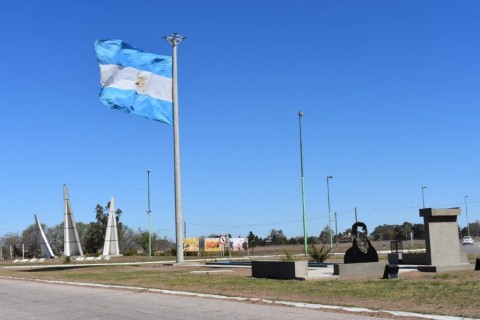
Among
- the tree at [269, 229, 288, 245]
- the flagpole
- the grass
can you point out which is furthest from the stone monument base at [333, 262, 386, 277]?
the tree at [269, 229, 288, 245]

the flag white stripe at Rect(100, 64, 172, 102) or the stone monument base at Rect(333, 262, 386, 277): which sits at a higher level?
the flag white stripe at Rect(100, 64, 172, 102)

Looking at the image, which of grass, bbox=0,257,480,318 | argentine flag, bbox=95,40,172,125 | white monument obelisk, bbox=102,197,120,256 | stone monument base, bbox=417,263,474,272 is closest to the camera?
grass, bbox=0,257,480,318

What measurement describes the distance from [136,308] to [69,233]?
63.1 metres

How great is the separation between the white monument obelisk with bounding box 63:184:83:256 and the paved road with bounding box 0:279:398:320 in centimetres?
5642

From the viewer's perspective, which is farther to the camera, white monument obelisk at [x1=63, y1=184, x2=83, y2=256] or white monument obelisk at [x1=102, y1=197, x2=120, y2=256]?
white monument obelisk at [x1=102, y1=197, x2=120, y2=256]

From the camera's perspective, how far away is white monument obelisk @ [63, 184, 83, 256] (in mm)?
72875

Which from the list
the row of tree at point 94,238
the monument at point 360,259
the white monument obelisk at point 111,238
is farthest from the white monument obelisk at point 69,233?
→ the monument at point 360,259

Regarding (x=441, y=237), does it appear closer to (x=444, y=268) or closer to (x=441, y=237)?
(x=441, y=237)

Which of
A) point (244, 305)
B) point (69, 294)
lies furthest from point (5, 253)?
point (244, 305)

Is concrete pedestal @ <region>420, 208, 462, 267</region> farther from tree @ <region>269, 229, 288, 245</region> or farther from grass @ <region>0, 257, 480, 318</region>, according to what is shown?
tree @ <region>269, 229, 288, 245</region>

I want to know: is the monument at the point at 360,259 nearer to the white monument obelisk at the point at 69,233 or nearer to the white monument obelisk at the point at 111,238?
the white monument obelisk at the point at 69,233

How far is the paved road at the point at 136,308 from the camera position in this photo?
12.0 metres

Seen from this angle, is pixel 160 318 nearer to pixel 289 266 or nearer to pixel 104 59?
pixel 289 266

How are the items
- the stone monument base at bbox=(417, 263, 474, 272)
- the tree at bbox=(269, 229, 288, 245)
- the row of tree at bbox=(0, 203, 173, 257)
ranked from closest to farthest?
the stone monument base at bbox=(417, 263, 474, 272)
the row of tree at bbox=(0, 203, 173, 257)
the tree at bbox=(269, 229, 288, 245)
